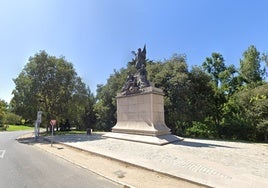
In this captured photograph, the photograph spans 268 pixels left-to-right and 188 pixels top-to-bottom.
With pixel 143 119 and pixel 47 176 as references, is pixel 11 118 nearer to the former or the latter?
pixel 143 119

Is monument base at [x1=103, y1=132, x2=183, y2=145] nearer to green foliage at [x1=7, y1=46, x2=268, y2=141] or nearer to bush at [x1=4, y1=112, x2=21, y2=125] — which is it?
green foliage at [x1=7, y1=46, x2=268, y2=141]

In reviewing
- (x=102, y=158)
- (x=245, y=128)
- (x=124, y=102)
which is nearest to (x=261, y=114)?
(x=245, y=128)

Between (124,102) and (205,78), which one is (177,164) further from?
(205,78)

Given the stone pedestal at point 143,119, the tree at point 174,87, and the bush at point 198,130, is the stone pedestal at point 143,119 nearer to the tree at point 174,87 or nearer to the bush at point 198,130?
the tree at point 174,87

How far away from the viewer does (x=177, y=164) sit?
26.0ft

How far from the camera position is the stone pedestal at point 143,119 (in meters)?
14.1

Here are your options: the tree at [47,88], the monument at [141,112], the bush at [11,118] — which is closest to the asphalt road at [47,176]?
the monument at [141,112]

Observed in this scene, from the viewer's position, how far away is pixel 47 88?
82.9 feet

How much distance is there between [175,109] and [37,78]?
627 inches

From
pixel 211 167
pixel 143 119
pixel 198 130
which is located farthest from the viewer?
pixel 198 130

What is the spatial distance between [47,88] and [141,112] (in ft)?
49.1

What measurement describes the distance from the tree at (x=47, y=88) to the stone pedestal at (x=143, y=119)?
461 inches

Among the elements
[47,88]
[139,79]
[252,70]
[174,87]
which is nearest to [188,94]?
[174,87]

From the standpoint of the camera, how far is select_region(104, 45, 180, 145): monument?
14.2 m
